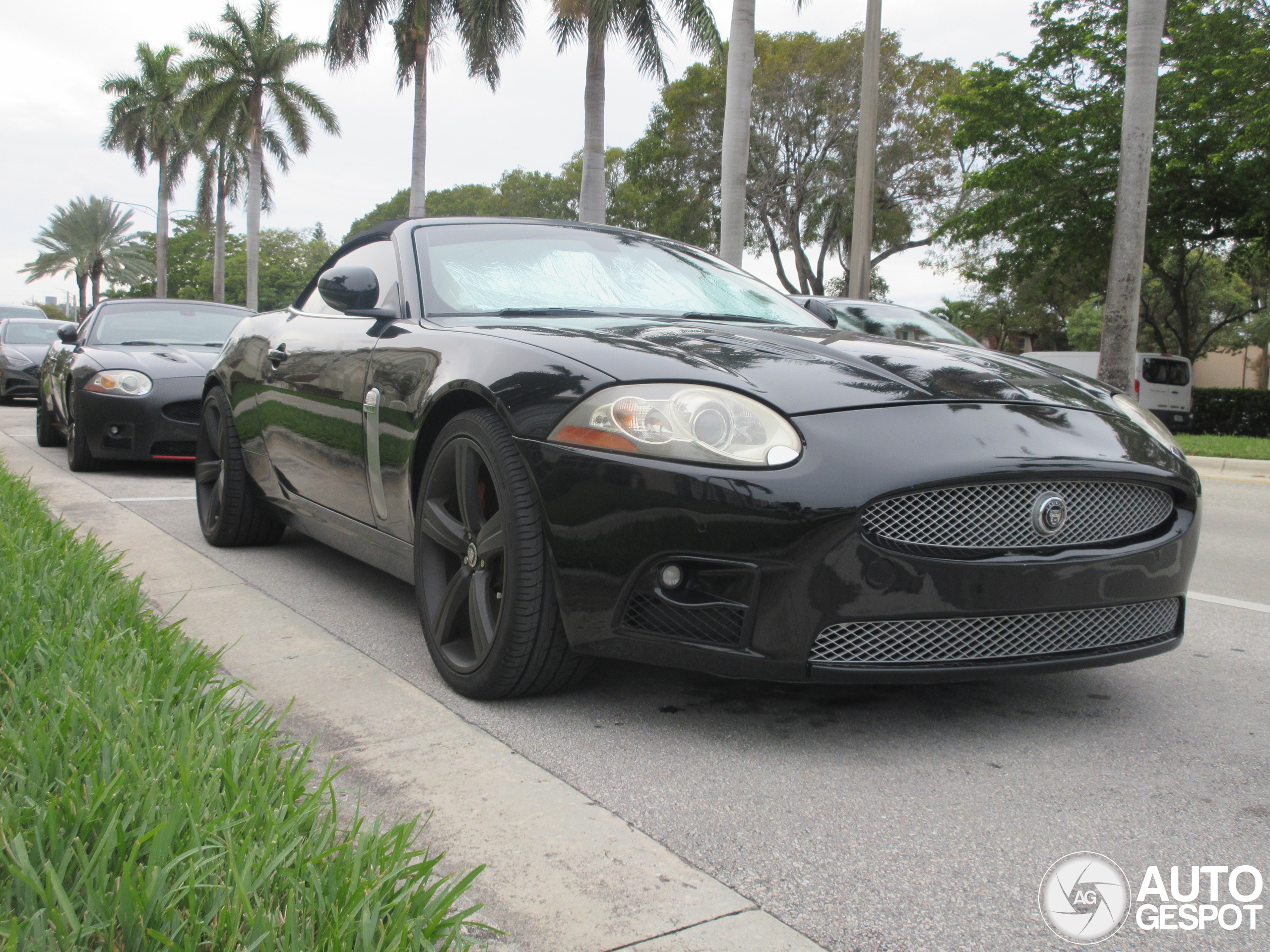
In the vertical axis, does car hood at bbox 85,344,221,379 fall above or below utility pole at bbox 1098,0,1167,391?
below

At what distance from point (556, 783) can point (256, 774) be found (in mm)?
661

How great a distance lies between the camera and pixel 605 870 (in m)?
1.99

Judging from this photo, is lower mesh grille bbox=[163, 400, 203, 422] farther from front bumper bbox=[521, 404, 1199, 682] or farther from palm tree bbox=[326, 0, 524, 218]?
palm tree bbox=[326, 0, 524, 218]

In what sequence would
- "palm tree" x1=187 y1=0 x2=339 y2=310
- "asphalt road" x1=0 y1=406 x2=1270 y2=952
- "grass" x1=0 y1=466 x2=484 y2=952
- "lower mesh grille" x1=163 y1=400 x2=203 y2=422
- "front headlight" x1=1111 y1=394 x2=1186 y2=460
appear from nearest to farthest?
1. "grass" x1=0 y1=466 x2=484 y2=952
2. "asphalt road" x1=0 y1=406 x2=1270 y2=952
3. "front headlight" x1=1111 y1=394 x2=1186 y2=460
4. "lower mesh grille" x1=163 y1=400 x2=203 y2=422
5. "palm tree" x1=187 y1=0 x2=339 y2=310

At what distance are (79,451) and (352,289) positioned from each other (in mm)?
5021

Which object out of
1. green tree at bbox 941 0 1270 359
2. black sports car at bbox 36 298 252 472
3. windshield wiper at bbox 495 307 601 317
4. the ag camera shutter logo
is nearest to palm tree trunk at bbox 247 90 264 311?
green tree at bbox 941 0 1270 359

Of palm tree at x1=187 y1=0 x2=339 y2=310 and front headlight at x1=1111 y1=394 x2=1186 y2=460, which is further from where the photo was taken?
palm tree at x1=187 y1=0 x2=339 y2=310

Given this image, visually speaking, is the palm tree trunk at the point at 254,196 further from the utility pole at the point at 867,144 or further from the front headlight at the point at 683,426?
the front headlight at the point at 683,426

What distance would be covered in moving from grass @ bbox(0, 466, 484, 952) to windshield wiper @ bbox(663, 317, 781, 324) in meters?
1.82

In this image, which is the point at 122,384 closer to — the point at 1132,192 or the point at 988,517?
the point at 988,517

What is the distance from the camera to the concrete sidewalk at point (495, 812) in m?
1.80

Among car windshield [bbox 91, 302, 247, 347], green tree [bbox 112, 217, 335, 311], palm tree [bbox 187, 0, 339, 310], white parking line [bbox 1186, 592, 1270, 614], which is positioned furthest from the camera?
green tree [bbox 112, 217, 335, 311]

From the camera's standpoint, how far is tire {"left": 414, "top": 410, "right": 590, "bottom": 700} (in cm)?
273

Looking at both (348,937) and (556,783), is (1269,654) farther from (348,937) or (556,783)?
(348,937)
